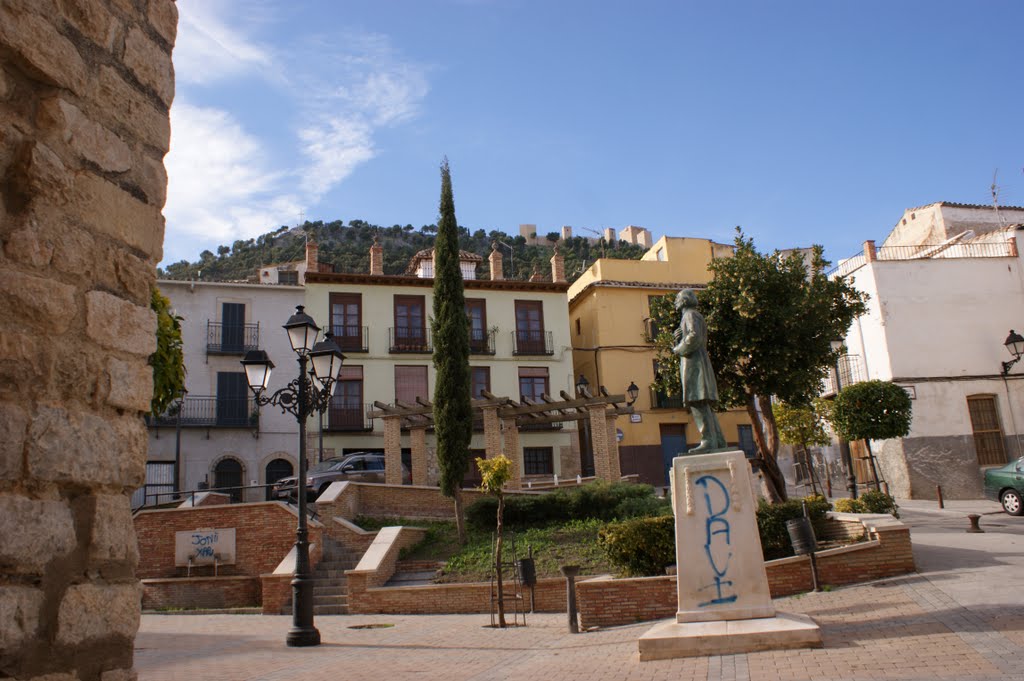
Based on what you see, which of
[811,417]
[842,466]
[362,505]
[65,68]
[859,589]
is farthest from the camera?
[842,466]

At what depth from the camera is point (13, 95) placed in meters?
3.02

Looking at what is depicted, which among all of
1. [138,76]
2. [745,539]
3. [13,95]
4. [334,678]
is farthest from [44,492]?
[745,539]

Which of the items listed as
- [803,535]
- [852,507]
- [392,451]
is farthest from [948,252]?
[803,535]

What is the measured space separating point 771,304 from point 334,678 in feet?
37.5

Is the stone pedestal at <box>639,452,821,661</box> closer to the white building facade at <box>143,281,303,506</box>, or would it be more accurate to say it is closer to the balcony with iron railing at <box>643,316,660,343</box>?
the white building facade at <box>143,281,303,506</box>

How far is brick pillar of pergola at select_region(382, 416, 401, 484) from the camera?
74.2ft

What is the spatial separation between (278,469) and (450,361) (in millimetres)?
12629

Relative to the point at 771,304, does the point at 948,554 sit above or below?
below

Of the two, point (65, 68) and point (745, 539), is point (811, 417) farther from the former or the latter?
point (65, 68)

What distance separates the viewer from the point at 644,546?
1183 centimetres

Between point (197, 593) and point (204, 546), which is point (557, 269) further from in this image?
point (197, 593)

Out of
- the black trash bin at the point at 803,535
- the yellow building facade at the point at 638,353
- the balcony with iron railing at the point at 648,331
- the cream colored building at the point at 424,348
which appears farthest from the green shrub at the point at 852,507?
the balcony with iron railing at the point at 648,331

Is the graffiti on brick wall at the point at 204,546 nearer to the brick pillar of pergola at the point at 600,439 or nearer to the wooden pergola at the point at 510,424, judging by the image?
the wooden pergola at the point at 510,424

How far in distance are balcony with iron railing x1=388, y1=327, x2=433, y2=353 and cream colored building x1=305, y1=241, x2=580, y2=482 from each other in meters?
0.04
